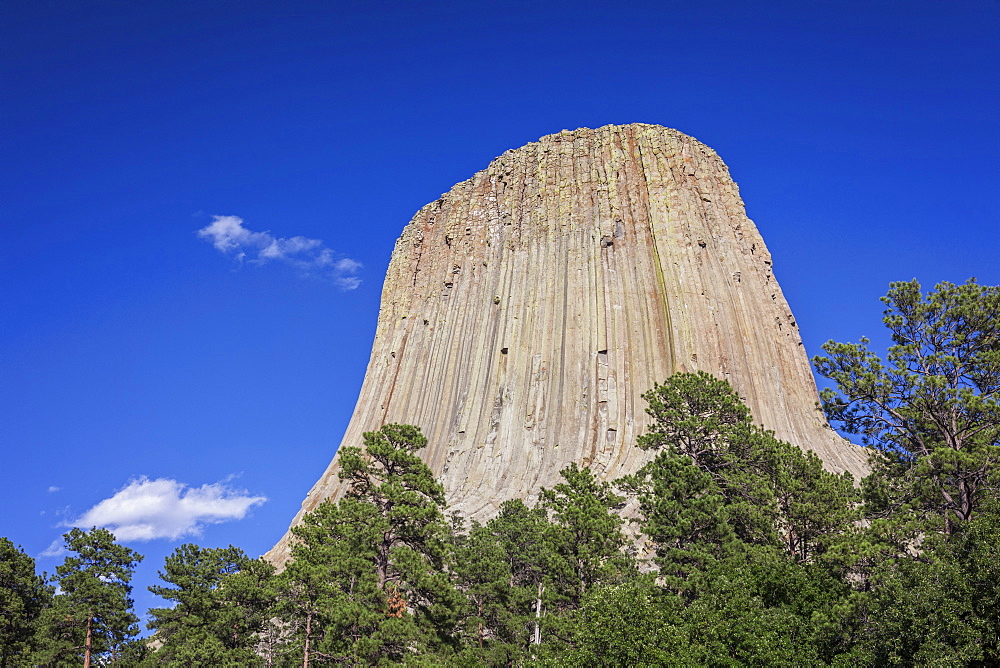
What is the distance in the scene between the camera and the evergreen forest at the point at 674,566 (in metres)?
20.0

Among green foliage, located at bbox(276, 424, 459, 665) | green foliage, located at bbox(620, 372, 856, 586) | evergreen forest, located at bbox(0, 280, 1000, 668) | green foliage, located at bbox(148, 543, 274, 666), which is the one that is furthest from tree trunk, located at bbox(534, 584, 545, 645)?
green foliage, located at bbox(148, 543, 274, 666)

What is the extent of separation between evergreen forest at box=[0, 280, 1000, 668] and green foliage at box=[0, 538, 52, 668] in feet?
Result: 0.33

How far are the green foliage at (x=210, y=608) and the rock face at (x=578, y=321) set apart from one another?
69.8 ft

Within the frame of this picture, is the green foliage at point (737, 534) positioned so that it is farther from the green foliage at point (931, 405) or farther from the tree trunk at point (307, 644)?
the tree trunk at point (307, 644)

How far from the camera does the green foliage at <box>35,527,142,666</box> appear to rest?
34.9 metres

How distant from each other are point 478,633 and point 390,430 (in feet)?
27.7

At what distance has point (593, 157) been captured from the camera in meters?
72.8

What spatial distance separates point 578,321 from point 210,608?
1461 inches

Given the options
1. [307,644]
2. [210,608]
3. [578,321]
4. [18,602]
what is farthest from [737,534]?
[578,321]

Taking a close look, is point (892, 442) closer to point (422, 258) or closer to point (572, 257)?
point (572, 257)

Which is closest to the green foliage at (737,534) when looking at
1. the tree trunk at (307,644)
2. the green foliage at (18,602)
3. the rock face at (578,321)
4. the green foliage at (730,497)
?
the green foliage at (730,497)

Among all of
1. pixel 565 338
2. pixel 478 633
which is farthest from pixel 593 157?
pixel 478 633

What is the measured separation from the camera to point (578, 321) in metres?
64.4

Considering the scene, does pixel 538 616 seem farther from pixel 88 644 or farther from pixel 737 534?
pixel 88 644
